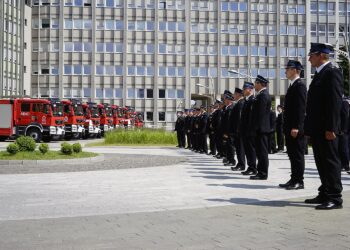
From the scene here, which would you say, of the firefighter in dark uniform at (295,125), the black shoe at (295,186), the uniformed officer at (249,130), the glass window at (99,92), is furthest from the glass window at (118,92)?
the black shoe at (295,186)

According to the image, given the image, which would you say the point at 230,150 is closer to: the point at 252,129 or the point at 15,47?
the point at 252,129

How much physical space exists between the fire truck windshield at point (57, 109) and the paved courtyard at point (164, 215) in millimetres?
23834

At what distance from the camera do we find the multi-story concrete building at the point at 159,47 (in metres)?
79.1

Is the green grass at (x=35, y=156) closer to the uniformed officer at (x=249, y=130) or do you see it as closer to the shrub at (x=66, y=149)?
the shrub at (x=66, y=149)

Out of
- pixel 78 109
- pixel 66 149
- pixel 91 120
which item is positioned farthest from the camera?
pixel 91 120

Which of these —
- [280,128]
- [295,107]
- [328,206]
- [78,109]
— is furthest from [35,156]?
[78,109]

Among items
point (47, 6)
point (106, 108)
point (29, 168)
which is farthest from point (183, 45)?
point (29, 168)

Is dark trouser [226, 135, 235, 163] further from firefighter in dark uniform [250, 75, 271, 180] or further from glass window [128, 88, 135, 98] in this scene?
glass window [128, 88, 135, 98]

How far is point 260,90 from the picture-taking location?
39.1 ft

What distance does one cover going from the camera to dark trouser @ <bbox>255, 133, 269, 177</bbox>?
11570 mm

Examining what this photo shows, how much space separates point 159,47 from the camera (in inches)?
3177

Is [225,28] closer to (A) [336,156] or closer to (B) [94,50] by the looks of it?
(B) [94,50]

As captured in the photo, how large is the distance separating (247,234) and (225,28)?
7759 centimetres

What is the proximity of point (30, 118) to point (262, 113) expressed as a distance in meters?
25.1
